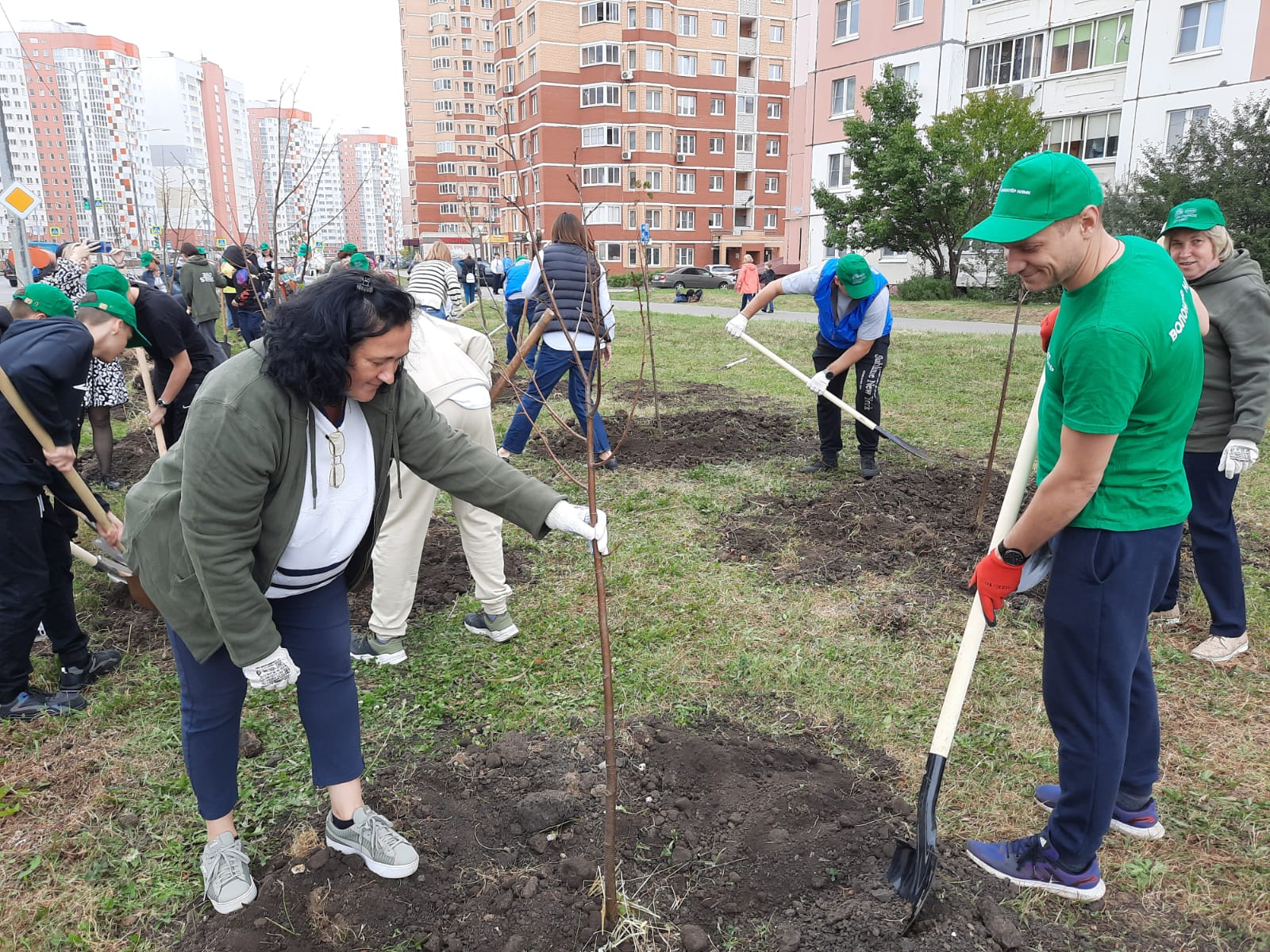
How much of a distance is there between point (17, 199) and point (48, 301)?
33.1ft

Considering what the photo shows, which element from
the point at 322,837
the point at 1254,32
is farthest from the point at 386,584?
the point at 1254,32

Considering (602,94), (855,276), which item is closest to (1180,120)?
(855,276)

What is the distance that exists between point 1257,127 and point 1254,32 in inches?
266

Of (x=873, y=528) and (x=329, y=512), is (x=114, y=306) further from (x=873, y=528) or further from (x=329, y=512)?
(x=873, y=528)

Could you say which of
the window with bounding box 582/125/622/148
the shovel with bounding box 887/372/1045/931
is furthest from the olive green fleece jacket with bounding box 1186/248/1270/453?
the window with bounding box 582/125/622/148

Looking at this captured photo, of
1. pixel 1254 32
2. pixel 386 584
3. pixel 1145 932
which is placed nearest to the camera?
pixel 1145 932

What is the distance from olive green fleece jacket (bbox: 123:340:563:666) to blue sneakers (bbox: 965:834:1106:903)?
1.58 m

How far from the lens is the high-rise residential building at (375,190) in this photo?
1064cm

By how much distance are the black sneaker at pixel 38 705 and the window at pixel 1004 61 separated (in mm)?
31402

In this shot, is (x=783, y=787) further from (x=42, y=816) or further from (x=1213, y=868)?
(x=42, y=816)

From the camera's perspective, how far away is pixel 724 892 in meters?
2.26

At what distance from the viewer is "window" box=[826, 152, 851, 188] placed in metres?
32.4

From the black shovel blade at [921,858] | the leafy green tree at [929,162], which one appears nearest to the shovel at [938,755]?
the black shovel blade at [921,858]

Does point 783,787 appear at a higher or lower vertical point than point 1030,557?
lower
